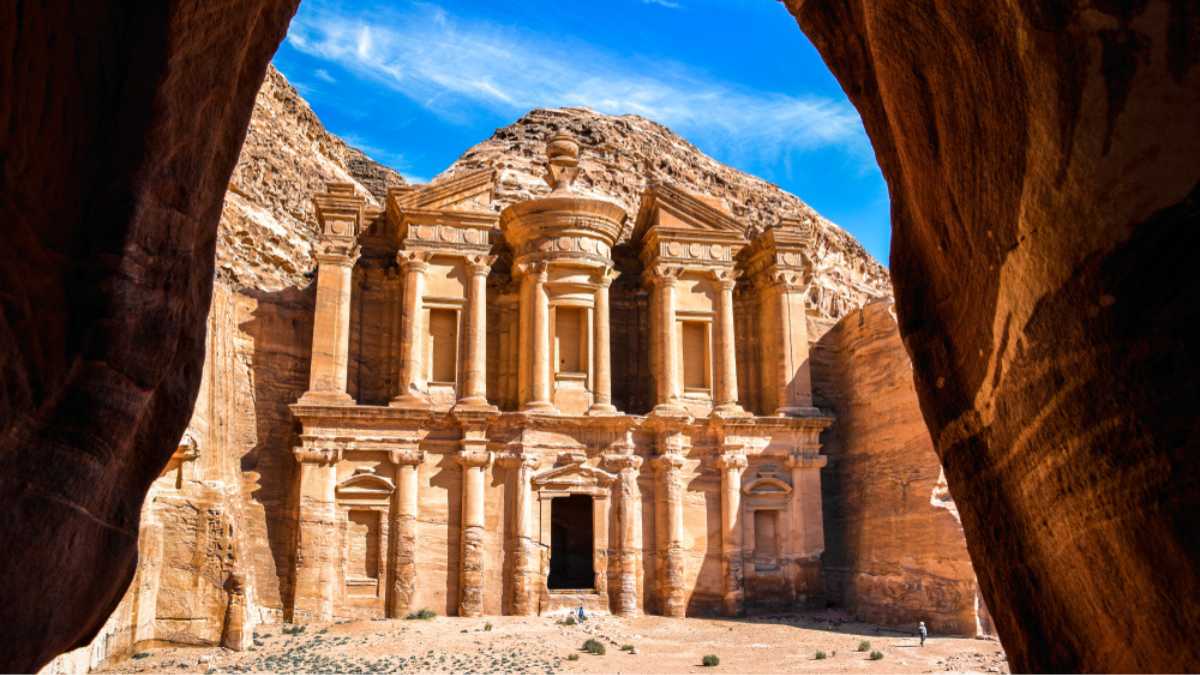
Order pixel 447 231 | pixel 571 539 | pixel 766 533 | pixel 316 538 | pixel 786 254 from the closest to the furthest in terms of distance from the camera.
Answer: pixel 316 538, pixel 766 533, pixel 447 231, pixel 786 254, pixel 571 539

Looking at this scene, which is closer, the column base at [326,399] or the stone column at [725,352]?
the column base at [326,399]

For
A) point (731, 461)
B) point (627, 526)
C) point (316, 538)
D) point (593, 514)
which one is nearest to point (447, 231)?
point (593, 514)

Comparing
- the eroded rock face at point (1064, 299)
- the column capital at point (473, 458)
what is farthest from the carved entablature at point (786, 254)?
the eroded rock face at point (1064, 299)

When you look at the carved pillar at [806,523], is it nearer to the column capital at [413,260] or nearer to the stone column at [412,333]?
the stone column at [412,333]

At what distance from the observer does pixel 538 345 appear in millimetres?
25234

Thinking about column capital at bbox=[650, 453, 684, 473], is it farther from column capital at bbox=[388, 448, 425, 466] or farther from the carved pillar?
column capital at bbox=[388, 448, 425, 466]

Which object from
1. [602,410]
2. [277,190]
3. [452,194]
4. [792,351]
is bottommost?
[602,410]

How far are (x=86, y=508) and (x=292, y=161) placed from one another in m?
Result: 32.8

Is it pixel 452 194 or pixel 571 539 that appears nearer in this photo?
pixel 452 194

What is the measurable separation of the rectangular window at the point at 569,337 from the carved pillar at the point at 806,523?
19.6 ft

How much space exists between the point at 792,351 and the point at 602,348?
5.06 m

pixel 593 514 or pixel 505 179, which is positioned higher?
pixel 505 179

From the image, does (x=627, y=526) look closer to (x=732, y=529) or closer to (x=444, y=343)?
(x=732, y=529)

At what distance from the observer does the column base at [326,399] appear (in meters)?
23.5
